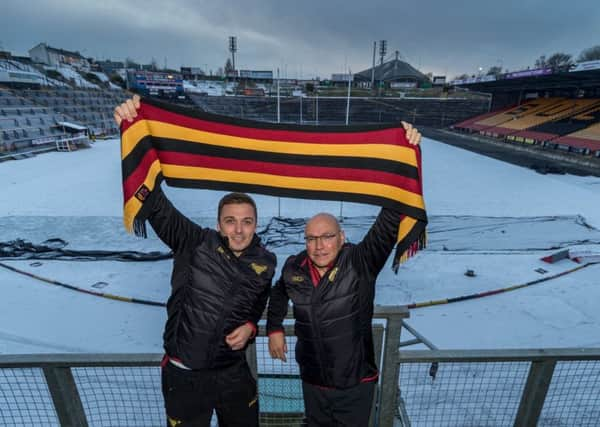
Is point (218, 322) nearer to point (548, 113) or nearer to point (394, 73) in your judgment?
point (548, 113)

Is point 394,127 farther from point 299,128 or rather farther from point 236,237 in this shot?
point 236,237

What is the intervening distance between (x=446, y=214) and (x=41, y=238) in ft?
33.5

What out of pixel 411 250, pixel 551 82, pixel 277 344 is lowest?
pixel 277 344

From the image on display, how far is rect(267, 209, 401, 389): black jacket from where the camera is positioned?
1836 mm

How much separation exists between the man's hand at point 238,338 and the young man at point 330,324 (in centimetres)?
17

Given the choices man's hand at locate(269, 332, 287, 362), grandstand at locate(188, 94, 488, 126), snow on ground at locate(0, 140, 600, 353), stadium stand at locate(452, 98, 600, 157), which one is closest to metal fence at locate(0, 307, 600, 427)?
man's hand at locate(269, 332, 287, 362)

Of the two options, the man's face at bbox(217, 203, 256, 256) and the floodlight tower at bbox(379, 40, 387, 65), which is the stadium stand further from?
the floodlight tower at bbox(379, 40, 387, 65)

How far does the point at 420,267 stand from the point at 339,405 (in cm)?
502

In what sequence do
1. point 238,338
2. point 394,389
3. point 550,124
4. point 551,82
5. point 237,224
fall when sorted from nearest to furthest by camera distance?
1. point 238,338
2. point 237,224
3. point 394,389
4. point 550,124
5. point 551,82

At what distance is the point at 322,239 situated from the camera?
185 cm

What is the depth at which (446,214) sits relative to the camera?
30.8ft

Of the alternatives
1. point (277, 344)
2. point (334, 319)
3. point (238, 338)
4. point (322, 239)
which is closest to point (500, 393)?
point (334, 319)

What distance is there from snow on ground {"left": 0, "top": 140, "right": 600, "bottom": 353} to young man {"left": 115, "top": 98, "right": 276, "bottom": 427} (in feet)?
9.44

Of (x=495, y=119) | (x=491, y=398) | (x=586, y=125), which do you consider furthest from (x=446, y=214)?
(x=495, y=119)
